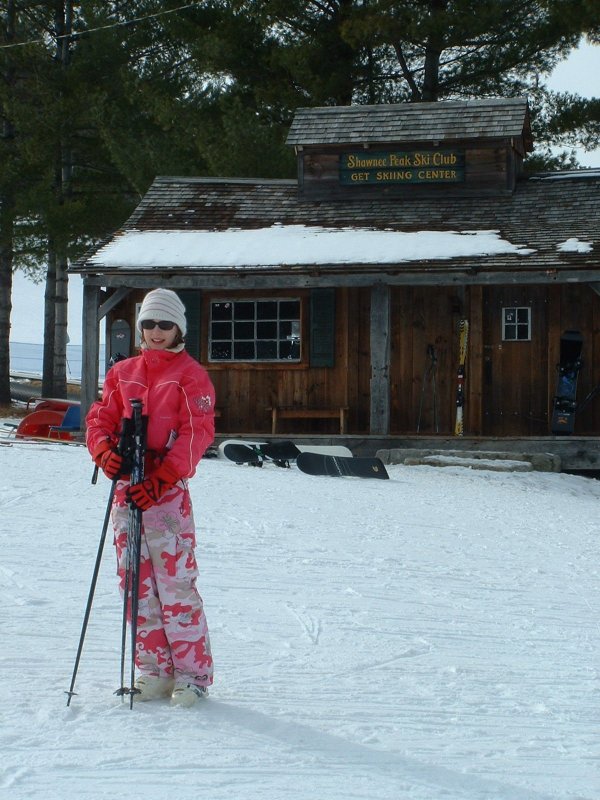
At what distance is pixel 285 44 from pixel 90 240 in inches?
242

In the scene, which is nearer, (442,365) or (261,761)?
Answer: (261,761)

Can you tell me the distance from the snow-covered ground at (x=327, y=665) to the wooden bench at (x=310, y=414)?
19.1 feet

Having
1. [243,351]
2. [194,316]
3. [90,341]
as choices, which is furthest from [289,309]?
[90,341]

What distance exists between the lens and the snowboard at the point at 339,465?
13391 millimetres

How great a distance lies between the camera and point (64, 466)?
42.2 feet

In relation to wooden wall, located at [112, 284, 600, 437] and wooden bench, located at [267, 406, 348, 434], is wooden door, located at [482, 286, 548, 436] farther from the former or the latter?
wooden bench, located at [267, 406, 348, 434]

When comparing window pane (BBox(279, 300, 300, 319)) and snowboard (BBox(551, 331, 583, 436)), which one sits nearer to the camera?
snowboard (BBox(551, 331, 583, 436))

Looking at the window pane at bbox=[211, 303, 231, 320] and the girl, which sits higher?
the window pane at bbox=[211, 303, 231, 320]

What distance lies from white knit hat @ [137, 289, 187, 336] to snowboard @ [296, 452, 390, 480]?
8805 millimetres

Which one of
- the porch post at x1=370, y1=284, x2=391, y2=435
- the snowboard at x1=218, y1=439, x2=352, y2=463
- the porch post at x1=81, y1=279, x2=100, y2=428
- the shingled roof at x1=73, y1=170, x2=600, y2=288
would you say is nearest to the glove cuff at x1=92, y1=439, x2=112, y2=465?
the snowboard at x1=218, y1=439, x2=352, y2=463

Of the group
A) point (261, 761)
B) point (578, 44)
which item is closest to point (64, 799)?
point (261, 761)

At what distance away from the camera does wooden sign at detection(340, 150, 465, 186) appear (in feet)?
57.3

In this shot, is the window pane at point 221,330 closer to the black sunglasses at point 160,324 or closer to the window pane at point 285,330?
the window pane at point 285,330

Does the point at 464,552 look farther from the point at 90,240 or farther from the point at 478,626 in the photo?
the point at 90,240
